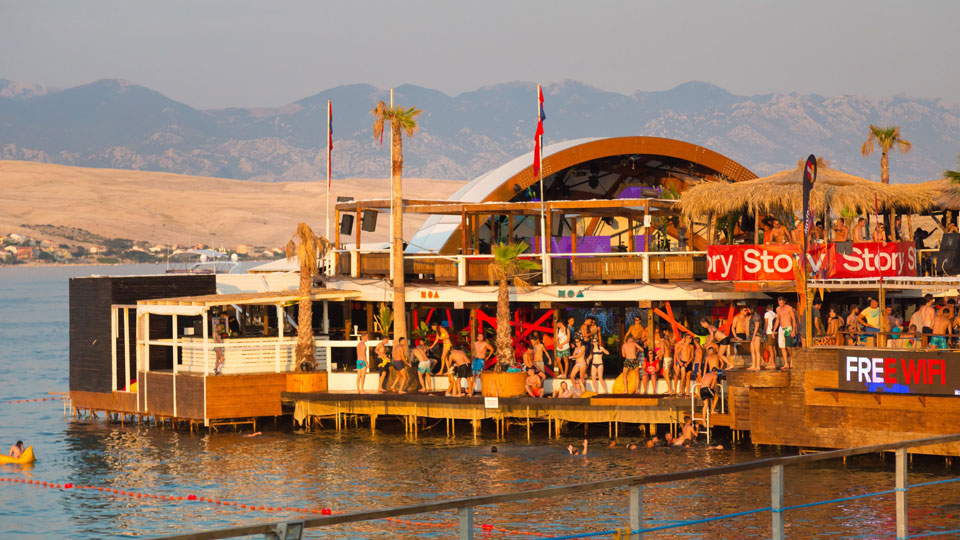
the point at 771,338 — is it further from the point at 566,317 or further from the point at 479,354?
the point at 566,317

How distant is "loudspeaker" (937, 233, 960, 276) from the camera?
33.1 metres

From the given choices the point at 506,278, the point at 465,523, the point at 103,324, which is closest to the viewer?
the point at 465,523

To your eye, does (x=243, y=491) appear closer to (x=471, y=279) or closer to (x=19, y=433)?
(x=471, y=279)

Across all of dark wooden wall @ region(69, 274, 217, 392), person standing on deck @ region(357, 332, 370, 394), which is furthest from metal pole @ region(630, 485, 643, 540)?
dark wooden wall @ region(69, 274, 217, 392)

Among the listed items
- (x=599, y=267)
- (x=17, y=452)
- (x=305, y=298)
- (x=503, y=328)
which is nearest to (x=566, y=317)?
(x=599, y=267)

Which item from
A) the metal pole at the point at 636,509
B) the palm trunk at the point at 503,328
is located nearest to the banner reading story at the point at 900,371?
the palm trunk at the point at 503,328

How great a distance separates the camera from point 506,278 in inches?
1325

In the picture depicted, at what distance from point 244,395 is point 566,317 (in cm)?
953

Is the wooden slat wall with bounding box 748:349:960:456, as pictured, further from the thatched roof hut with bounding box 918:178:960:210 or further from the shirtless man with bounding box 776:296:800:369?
the thatched roof hut with bounding box 918:178:960:210

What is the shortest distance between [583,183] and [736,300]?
1345 cm

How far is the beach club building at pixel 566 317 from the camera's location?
2736 centimetres

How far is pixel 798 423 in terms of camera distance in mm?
27781

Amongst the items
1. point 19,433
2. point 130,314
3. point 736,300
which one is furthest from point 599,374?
point 19,433

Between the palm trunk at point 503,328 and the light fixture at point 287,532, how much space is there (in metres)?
26.1
